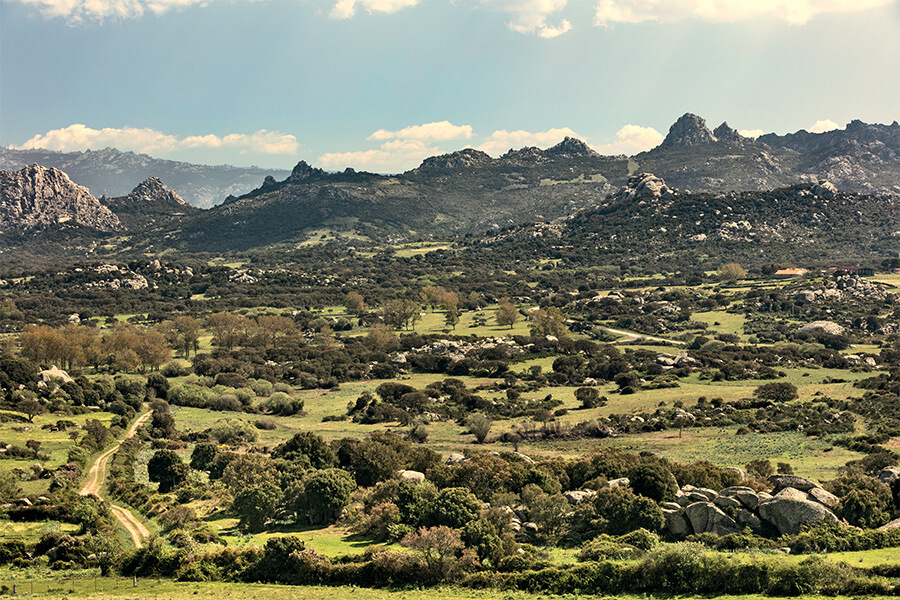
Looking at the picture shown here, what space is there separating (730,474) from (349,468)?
106 feet

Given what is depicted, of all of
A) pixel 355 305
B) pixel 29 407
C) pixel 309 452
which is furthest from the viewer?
pixel 355 305

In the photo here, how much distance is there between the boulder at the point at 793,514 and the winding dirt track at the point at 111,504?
41.4 meters

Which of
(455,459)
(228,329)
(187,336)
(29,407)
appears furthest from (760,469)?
(228,329)

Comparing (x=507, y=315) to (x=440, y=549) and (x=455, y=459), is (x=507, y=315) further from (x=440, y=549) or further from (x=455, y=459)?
(x=440, y=549)

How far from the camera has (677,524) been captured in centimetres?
4447

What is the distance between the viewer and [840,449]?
65.4 meters

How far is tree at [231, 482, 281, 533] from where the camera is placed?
49.3 metres

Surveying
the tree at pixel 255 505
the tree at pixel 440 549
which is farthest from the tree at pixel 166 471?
the tree at pixel 440 549

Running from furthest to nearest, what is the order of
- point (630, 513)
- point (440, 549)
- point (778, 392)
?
point (778, 392), point (630, 513), point (440, 549)

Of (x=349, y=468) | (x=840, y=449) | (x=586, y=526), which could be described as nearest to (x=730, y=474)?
(x=586, y=526)

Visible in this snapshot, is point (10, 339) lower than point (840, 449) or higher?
higher

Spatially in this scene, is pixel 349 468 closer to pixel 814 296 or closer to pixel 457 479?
pixel 457 479

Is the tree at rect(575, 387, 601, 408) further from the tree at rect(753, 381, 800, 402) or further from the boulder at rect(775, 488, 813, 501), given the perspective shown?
the boulder at rect(775, 488, 813, 501)

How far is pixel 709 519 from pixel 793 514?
4.95 meters
